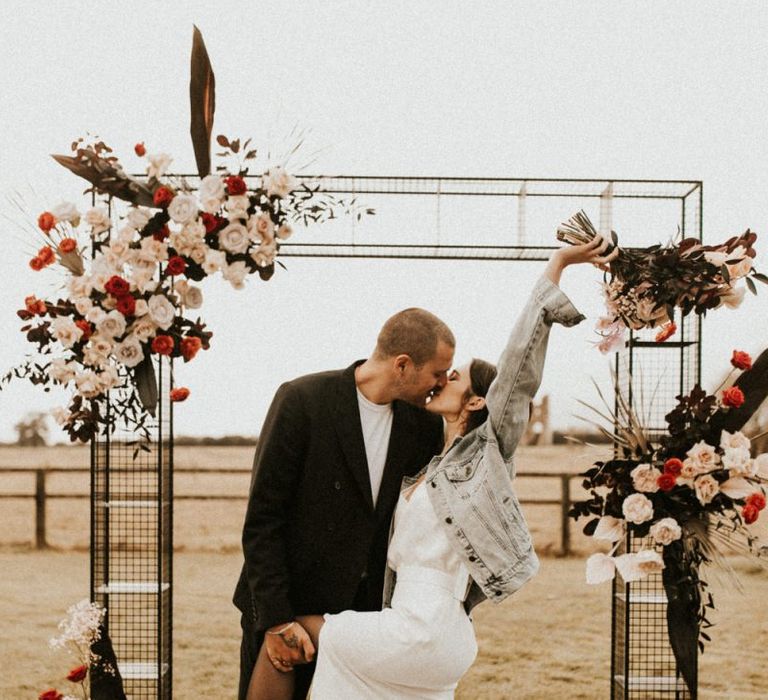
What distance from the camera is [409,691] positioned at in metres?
2.70

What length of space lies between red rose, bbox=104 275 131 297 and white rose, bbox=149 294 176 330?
0.30 feet

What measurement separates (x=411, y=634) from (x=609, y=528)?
94cm

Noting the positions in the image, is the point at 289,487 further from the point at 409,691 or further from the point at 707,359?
the point at 707,359

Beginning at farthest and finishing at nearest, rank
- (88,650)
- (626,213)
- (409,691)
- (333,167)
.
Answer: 1. (626,213)
2. (333,167)
3. (88,650)
4. (409,691)

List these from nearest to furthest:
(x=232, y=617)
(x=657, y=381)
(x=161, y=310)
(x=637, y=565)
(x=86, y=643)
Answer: (x=161, y=310), (x=637, y=565), (x=86, y=643), (x=657, y=381), (x=232, y=617)

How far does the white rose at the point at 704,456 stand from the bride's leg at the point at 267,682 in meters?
1.42

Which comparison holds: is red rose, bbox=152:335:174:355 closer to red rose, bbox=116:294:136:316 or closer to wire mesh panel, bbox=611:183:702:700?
red rose, bbox=116:294:136:316

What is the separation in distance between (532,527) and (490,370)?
8363 mm

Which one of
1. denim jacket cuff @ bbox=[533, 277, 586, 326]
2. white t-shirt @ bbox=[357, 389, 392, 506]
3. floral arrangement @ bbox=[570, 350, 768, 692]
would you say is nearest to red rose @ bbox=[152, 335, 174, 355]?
white t-shirt @ bbox=[357, 389, 392, 506]

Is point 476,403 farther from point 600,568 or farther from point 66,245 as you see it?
point 66,245

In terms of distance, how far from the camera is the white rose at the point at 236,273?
119 inches

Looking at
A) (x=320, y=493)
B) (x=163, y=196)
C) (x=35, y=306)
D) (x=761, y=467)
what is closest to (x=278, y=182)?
(x=163, y=196)

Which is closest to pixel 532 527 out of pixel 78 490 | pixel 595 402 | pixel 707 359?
pixel 78 490

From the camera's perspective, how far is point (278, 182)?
9.91 ft
